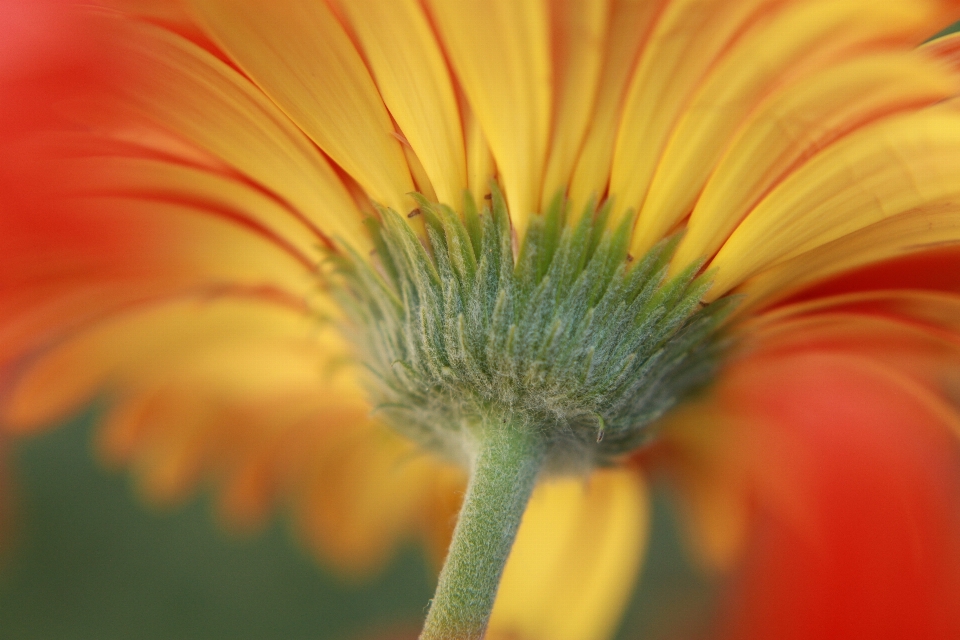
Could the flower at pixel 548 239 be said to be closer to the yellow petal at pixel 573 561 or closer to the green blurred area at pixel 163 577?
the yellow petal at pixel 573 561

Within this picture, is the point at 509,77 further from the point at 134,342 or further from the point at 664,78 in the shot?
the point at 134,342

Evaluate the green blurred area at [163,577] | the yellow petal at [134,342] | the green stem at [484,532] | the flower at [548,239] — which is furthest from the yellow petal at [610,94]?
the green blurred area at [163,577]

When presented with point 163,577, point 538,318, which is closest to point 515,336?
point 538,318

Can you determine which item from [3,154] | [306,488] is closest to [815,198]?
[3,154]

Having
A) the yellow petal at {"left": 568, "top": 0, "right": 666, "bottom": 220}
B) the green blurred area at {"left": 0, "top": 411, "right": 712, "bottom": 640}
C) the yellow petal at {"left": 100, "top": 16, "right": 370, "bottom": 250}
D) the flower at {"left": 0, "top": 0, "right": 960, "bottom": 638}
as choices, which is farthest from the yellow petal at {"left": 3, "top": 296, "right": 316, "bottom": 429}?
the green blurred area at {"left": 0, "top": 411, "right": 712, "bottom": 640}

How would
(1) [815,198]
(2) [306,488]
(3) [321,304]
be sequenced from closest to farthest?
1. (1) [815,198]
2. (3) [321,304]
3. (2) [306,488]

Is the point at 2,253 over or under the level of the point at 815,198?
under

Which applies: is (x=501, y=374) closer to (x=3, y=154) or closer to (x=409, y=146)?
(x=409, y=146)

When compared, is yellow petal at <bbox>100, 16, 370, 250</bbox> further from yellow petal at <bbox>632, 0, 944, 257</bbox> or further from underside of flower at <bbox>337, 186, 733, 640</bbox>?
yellow petal at <bbox>632, 0, 944, 257</bbox>
